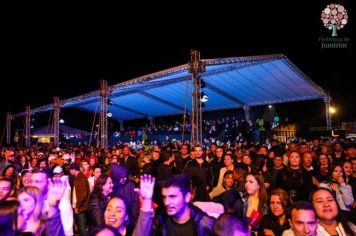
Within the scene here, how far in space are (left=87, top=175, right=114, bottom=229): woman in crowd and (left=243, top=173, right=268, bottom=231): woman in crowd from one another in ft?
5.95

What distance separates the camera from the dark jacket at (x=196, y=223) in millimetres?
2615

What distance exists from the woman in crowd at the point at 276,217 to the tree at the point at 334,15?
690 inches

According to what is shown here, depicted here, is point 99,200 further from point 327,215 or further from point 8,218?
point 327,215

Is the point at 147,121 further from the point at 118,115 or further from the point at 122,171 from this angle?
the point at 122,171

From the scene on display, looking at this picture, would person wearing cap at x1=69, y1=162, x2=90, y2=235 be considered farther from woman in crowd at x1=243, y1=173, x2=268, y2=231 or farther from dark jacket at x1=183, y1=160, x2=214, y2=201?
woman in crowd at x1=243, y1=173, x2=268, y2=231

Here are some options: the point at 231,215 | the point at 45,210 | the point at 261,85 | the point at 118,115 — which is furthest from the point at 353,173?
the point at 118,115

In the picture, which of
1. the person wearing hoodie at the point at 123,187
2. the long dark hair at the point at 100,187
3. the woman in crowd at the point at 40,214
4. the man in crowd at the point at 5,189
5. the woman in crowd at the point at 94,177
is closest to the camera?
the woman in crowd at the point at 40,214

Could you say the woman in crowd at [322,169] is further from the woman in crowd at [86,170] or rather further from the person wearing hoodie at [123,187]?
the woman in crowd at [86,170]

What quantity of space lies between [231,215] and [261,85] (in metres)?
16.6

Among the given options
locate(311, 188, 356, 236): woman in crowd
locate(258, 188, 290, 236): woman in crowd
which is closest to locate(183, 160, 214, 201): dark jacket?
locate(258, 188, 290, 236): woman in crowd

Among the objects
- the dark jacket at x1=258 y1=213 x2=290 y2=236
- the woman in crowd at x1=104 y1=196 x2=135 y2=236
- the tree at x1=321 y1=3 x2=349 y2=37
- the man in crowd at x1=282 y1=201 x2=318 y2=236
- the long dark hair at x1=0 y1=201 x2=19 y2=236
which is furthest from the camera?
the tree at x1=321 y1=3 x2=349 y2=37

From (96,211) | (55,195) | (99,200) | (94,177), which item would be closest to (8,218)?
(55,195)

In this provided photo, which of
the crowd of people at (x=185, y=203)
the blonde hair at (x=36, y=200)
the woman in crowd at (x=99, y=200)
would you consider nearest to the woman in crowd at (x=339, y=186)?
the crowd of people at (x=185, y=203)

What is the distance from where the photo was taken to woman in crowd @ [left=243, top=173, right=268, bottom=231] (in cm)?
397
